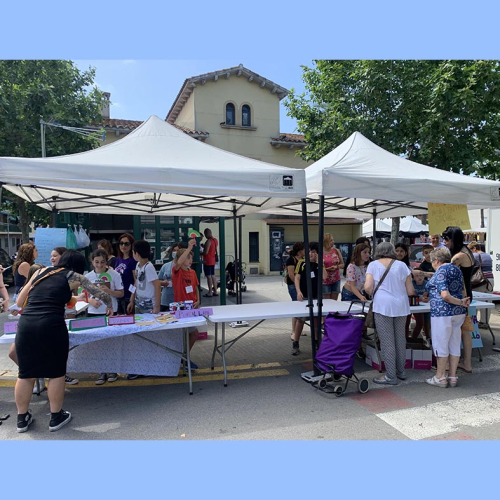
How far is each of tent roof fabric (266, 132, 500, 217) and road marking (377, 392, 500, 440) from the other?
2.40 metres

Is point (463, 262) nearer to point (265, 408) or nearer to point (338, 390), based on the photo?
point (338, 390)

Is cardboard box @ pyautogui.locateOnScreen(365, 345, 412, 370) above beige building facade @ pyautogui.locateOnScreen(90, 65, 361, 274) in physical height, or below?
below

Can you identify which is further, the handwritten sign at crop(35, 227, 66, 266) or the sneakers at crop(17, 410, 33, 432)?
the handwritten sign at crop(35, 227, 66, 266)

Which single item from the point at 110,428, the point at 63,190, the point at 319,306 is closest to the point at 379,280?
the point at 319,306

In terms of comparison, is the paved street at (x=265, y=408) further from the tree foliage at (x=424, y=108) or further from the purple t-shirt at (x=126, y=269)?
the tree foliage at (x=424, y=108)

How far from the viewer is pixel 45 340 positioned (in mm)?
3398

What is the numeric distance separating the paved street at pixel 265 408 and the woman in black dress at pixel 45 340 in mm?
290

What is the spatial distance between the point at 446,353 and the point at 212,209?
4538 mm

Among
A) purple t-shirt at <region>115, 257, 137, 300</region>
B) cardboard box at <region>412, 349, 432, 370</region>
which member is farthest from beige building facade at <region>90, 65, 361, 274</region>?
cardboard box at <region>412, 349, 432, 370</region>

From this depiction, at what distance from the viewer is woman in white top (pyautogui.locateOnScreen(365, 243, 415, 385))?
14.8 feet

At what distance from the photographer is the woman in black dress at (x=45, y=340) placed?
11.2 ft

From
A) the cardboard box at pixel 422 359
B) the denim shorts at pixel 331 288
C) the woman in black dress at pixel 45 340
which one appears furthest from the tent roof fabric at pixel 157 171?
the cardboard box at pixel 422 359

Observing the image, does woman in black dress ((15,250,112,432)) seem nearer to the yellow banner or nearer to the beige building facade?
the yellow banner

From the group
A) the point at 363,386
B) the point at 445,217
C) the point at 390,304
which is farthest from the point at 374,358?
the point at 445,217
